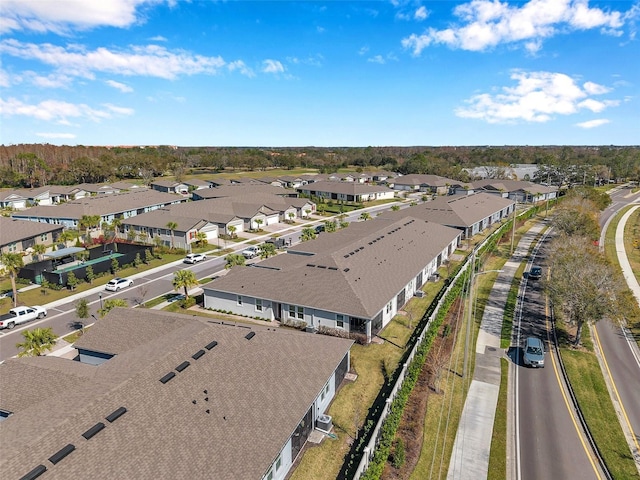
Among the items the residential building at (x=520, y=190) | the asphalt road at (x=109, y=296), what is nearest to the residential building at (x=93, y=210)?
the asphalt road at (x=109, y=296)

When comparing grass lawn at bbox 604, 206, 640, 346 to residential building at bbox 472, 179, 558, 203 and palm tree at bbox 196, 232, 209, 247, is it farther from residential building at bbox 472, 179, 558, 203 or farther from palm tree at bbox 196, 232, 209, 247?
palm tree at bbox 196, 232, 209, 247

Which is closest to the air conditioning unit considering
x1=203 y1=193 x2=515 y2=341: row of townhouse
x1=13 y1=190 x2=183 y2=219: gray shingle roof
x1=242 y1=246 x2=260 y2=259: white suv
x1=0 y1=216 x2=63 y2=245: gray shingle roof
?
x1=203 y1=193 x2=515 y2=341: row of townhouse

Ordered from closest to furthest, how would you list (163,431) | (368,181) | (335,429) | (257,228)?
(163,431) → (335,429) → (257,228) → (368,181)

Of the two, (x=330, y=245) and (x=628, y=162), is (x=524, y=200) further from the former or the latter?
(x=628, y=162)

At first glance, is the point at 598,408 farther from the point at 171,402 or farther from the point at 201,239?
the point at 201,239

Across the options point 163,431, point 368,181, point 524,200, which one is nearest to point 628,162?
point 524,200

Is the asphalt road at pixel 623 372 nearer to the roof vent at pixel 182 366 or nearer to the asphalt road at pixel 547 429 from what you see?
the asphalt road at pixel 547 429
